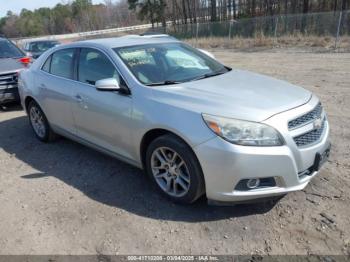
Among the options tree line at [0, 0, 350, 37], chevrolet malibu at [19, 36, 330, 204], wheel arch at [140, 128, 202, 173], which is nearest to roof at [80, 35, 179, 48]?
chevrolet malibu at [19, 36, 330, 204]

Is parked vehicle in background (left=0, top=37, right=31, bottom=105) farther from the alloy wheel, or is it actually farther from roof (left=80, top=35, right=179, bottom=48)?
the alloy wheel

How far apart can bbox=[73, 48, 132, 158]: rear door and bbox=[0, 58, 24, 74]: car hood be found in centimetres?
413

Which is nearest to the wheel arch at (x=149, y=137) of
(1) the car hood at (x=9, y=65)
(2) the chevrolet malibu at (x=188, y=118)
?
(2) the chevrolet malibu at (x=188, y=118)

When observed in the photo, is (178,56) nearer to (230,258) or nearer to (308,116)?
(308,116)

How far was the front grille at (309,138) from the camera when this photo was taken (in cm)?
319

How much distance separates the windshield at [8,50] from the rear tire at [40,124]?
3559mm

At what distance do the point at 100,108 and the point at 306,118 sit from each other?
2.27 metres

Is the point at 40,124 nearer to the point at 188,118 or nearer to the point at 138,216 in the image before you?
the point at 138,216

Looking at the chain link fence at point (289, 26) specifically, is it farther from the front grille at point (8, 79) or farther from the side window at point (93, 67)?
the side window at point (93, 67)

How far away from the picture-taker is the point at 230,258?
291cm

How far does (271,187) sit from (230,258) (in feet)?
2.40

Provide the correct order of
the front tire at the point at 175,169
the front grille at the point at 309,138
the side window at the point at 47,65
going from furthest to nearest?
the side window at the point at 47,65 < the front tire at the point at 175,169 < the front grille at the point at 309,138

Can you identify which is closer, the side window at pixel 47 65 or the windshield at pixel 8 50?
the side window at pixel 47 65

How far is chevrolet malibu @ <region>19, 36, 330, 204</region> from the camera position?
10.2ft
